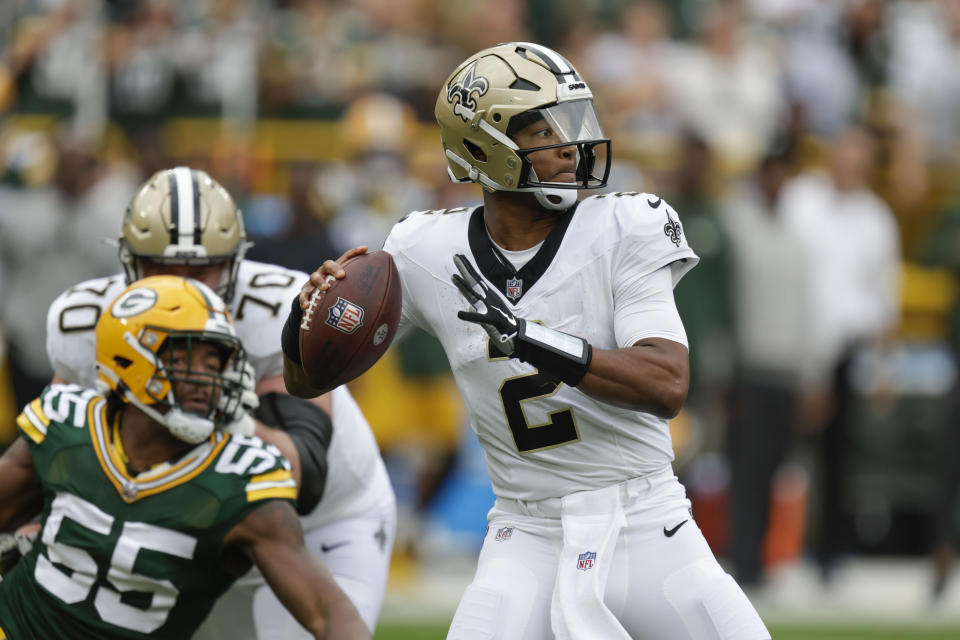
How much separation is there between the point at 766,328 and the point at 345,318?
5.12 metres

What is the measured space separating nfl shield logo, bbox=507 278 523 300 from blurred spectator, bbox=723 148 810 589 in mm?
4877

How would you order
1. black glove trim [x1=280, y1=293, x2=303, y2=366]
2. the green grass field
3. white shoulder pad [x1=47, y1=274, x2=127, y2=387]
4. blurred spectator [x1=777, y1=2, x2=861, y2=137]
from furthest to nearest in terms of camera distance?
blurred spectator [x1=777, y1=2, x2=861, y2=137] → the green grass field → white shoulder pad [x1=47, y1=274, x2=127, y2=387] → black glove trim [x1=280, y1=293, x2=303, y2=366]

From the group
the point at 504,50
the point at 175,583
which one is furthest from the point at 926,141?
the point at 175,583

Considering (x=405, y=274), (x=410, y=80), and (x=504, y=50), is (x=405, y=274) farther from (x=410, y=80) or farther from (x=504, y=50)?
(x=410, y=80)

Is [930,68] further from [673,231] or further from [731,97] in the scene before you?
[673,231]

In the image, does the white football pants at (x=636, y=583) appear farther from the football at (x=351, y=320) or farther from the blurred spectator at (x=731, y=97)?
the blurred spectator at (x=731, y=97)

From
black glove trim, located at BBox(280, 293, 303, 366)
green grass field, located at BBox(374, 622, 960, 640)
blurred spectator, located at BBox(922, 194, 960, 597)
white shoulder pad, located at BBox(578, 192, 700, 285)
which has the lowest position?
green grass field, located at BBox(374, 622, 960, 640)

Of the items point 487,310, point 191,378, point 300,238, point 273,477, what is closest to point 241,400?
point 191,378

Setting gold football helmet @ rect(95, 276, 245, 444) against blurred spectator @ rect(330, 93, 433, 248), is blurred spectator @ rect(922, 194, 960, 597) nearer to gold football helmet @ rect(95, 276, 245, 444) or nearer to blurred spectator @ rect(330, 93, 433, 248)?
blurred spectator @ rect(330, 93, 433, 248)

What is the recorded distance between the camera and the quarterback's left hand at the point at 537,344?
3.37m

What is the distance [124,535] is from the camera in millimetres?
3666

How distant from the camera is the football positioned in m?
3.66

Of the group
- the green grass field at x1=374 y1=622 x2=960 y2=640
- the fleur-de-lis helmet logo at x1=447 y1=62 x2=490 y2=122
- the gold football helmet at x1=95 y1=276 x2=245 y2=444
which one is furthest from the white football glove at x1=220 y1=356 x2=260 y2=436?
the green grass field at x1=374 y1=622 x2=960 y2=640

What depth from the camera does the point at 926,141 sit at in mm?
10430
